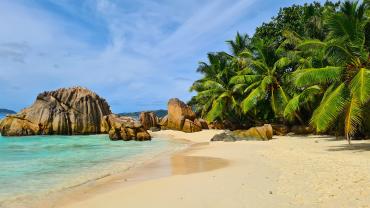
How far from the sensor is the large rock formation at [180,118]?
138 feet

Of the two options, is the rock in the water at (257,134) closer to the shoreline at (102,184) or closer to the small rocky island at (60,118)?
the shoreline at (102,184)

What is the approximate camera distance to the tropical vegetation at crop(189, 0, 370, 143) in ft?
55.5

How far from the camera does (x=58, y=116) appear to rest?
45156 mm

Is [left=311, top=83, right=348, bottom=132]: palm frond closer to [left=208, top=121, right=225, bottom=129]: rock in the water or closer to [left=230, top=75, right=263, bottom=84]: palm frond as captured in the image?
[left=230, top=75, right=263, bottom=84]: palm frond

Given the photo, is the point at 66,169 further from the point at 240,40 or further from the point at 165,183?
the point at 240,40

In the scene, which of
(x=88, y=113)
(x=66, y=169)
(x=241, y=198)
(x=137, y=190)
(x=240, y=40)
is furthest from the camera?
(x=88, y=113)

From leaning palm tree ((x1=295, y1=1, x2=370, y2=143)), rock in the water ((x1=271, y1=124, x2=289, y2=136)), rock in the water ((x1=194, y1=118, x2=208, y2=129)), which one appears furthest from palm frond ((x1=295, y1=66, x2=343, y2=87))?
rock in the water ((x1=194, y1=118, x2=208, y2=129))

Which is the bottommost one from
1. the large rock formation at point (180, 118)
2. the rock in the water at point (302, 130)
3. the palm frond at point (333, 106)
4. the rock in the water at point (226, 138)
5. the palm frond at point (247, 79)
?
the rock in the water at point (226, 138)

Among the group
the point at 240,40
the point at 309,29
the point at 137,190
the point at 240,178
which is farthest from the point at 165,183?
the point at 240,40

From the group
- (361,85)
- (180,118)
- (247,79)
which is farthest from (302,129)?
(180,118)

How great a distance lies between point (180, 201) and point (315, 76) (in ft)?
39.1

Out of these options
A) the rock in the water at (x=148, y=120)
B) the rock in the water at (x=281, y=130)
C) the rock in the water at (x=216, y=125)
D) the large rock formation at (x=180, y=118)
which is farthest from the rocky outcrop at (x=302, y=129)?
the rock in the water at (x=148, y=120)

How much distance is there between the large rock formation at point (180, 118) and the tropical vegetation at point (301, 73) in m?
2.26

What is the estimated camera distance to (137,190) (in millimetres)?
10242
